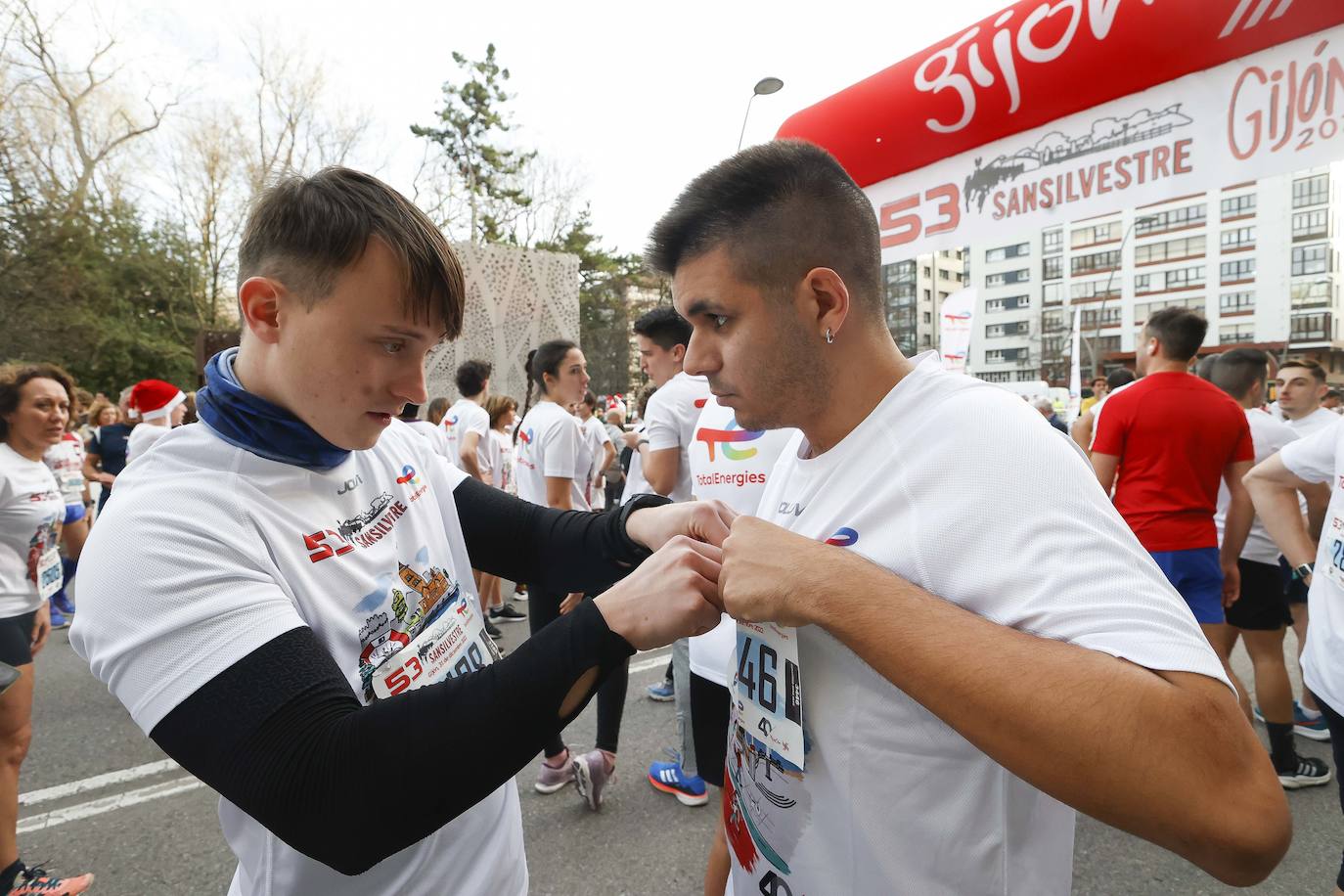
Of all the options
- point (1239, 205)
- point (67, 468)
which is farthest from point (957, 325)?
point (1239, 205)

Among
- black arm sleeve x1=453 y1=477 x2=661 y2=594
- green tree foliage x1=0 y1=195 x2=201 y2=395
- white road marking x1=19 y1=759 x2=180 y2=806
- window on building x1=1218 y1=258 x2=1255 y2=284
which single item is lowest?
white road marking x1=19 y1=759 x2=180 y2=806

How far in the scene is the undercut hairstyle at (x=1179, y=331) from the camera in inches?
145

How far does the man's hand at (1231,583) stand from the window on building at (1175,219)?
69182 mm

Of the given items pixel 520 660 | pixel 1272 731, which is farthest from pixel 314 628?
pixel 1272 731

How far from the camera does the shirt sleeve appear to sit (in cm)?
269

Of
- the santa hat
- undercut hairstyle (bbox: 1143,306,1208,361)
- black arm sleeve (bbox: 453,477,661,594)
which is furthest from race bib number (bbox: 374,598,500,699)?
the santa hat

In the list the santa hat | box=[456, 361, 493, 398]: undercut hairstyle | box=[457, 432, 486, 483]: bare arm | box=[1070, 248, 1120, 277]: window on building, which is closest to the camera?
the santa hat

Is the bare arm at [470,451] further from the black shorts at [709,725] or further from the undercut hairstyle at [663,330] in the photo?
the black shorts at [709,725]

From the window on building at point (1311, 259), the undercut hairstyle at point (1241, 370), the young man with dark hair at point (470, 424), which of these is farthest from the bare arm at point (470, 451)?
the window on building at point (1311, 259)

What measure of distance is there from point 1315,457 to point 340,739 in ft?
11.5

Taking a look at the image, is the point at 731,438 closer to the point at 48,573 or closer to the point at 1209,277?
the point at 48,573

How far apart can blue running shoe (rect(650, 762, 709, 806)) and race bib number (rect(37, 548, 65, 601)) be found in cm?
312

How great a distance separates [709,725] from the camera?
9.22 feet

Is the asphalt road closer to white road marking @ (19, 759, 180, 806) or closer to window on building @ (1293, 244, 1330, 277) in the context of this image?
white road marking @ (19, 759, 180, 806)
